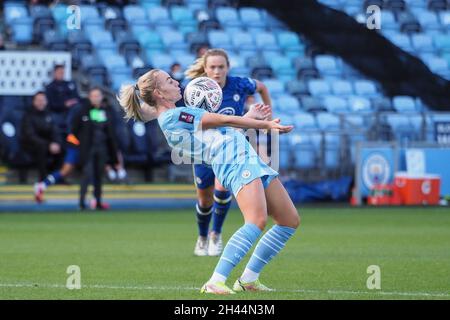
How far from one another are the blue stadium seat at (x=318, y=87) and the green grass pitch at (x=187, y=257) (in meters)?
7.50

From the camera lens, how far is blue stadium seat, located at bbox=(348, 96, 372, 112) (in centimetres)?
2631

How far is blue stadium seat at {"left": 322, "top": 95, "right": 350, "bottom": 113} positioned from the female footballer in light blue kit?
1791 centimetres

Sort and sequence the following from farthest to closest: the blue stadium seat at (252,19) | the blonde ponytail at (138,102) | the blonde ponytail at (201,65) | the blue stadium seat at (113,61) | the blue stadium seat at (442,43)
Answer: the blue stadium seat at (442,43)
the blue stadium seat at (252,19)
the blue stadium seat at (113,61)
the blonde ponytail at (201,65)
the blonde ponytail at (138,102)

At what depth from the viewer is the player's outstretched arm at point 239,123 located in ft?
26.8

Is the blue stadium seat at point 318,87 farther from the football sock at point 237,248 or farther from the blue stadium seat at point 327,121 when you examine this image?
the football sock at point 237,248

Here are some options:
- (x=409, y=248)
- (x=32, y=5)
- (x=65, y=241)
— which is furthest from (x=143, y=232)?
(x=32, y=5)

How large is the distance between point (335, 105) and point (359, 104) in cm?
59

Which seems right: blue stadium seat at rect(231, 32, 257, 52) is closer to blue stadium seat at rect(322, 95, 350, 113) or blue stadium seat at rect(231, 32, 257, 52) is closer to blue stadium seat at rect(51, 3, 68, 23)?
blue stadium seat at rect(322, 95, 350, 113)

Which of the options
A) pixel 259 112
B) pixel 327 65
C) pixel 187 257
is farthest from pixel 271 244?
pixel 327 65

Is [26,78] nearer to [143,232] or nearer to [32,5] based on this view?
[32,5]

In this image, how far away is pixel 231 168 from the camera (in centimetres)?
840

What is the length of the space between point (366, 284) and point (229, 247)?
1.52 meters

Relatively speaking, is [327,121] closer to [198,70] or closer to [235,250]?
[198,70]

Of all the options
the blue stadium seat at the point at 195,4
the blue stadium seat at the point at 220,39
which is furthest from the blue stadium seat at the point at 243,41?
the blue stadium seat at the point at 195,4
